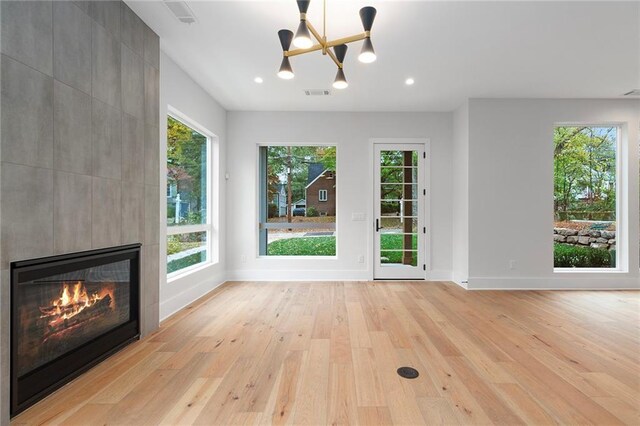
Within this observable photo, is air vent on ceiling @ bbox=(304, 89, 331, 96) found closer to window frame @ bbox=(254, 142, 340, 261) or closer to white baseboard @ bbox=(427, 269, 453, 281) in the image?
window frame @ bbox=(254, 142, 340, 261)

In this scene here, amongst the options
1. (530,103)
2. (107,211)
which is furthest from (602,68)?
(107,211)

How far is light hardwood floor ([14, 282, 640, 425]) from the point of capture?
175 cm

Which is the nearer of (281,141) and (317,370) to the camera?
(317,370)

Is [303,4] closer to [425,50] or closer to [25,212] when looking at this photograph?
[425,50]

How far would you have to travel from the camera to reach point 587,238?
484 centimetres

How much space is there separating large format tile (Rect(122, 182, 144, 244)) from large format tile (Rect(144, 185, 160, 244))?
0.06 metres

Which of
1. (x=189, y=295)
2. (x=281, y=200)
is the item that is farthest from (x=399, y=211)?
(x=189, y=295)

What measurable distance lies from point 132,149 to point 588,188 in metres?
6.30

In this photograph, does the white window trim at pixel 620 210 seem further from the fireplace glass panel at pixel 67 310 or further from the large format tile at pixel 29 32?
the large format tile at pixel 29 32

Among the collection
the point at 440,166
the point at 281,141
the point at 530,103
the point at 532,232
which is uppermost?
the point at 530,103

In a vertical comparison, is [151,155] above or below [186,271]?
above

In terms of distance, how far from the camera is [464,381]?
2.07 m

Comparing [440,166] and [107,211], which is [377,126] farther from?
[107,211]

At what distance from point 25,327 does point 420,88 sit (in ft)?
15.3
